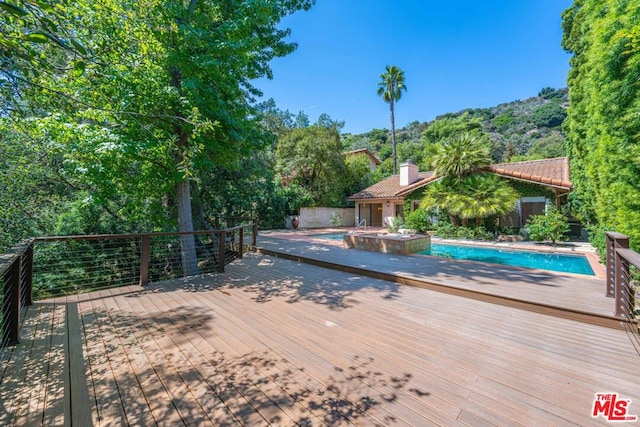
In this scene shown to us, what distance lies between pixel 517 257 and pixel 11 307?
12290 millimetres

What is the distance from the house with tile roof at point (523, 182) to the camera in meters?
11.9

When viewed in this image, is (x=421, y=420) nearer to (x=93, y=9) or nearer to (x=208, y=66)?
(x=93, y=9)

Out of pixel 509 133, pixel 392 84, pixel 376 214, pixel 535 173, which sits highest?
pixel 392 84

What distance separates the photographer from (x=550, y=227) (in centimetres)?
1052

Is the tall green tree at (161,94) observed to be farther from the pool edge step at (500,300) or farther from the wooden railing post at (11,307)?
the pool edge step at (500,300)

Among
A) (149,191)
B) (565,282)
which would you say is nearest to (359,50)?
(149,191)

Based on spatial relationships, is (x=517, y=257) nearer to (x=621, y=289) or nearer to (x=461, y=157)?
(x=461, y=157)

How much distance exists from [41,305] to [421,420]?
517 centimetres

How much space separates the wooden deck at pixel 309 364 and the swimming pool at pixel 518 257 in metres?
6.00

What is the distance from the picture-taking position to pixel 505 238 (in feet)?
39.1

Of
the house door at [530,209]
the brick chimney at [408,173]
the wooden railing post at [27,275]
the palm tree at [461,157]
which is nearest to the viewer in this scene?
the wooden railing post at [27,275]

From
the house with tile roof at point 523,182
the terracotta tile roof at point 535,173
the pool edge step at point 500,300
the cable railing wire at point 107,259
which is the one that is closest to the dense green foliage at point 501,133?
the house with tile roof at point 523,182

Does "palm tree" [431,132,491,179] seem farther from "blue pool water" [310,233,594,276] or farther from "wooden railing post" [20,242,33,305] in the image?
"wooden railing post" [20,242,33,305]

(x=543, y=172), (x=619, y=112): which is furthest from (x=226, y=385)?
(x=543, y=172)
